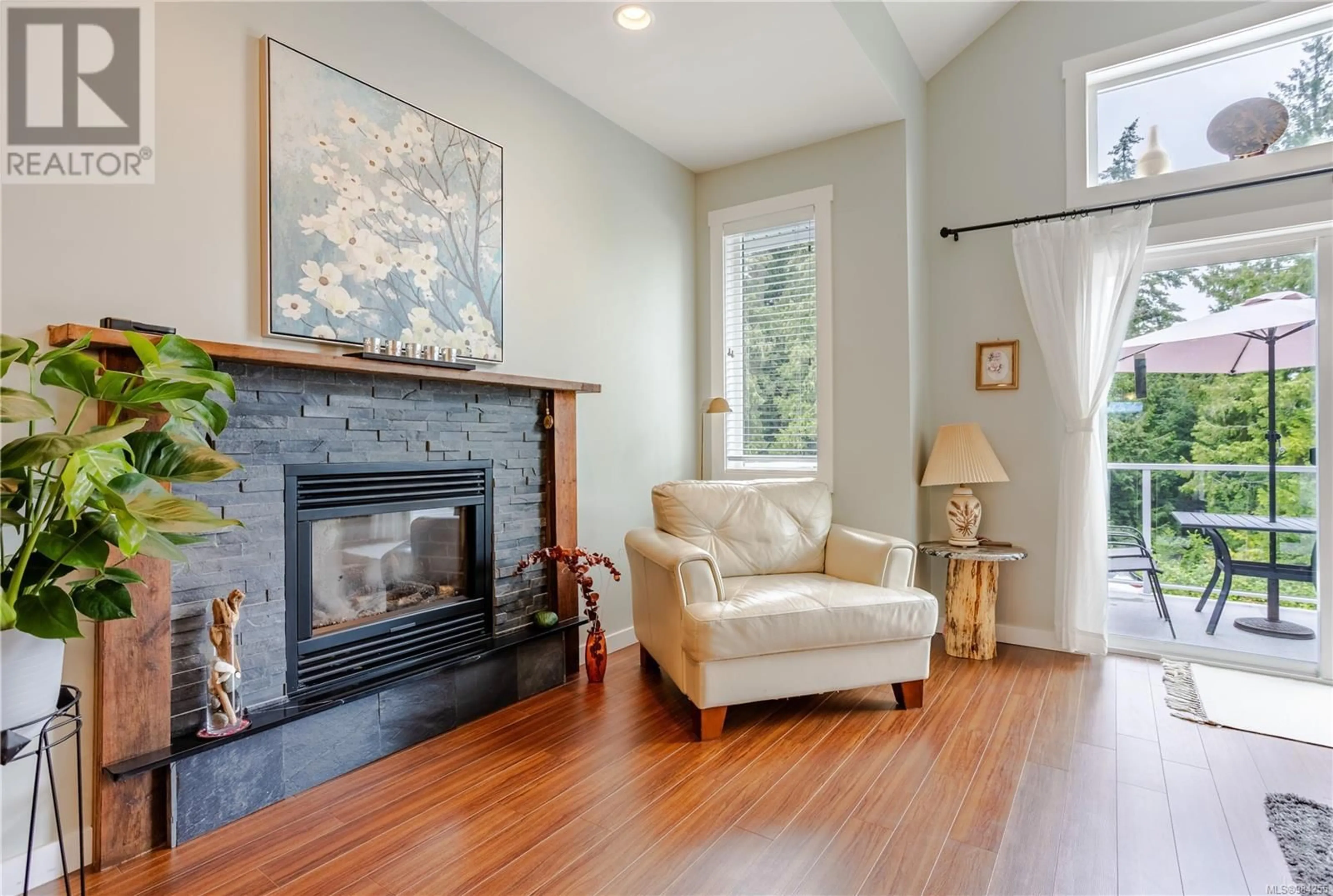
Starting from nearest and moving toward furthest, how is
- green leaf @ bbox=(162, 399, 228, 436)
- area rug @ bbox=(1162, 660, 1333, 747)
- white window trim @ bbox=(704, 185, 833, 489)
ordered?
1. green leaf @ bbox=(162, 399, 228, 436)
2. area rug @ bbox=(1162, 660, 1333, 747)
3. white window trim @ bbox=(704, 185, 833, 489)

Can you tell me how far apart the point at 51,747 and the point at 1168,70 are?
473 cm

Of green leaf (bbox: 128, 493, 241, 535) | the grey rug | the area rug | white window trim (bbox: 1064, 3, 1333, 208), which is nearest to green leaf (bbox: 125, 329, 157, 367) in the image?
green leaf (bbox: 128, 493, 241, 535)

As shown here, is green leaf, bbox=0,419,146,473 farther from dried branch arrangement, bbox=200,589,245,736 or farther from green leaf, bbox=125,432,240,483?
dried branch arrangement, bbox=200,589,245,736

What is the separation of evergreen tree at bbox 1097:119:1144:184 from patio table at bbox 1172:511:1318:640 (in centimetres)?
170

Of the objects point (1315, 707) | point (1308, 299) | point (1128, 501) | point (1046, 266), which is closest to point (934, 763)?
point (1315, 707)

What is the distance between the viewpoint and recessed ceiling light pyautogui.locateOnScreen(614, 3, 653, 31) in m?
2.55

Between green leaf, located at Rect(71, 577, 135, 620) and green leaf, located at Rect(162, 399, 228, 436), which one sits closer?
green leaf, located at Rect(71, 577, 135, 620)

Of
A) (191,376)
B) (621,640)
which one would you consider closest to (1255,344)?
(621,640)

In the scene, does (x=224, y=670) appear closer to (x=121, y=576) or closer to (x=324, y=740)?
(x=324, y=740)

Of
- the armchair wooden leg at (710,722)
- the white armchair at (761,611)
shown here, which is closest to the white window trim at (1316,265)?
the white armchair at (761,611)

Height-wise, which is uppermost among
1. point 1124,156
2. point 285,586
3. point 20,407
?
point 1124,156

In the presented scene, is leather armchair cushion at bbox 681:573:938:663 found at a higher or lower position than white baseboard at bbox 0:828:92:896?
higher

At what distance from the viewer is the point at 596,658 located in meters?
2.94

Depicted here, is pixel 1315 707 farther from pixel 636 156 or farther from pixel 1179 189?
pixel 636 156
